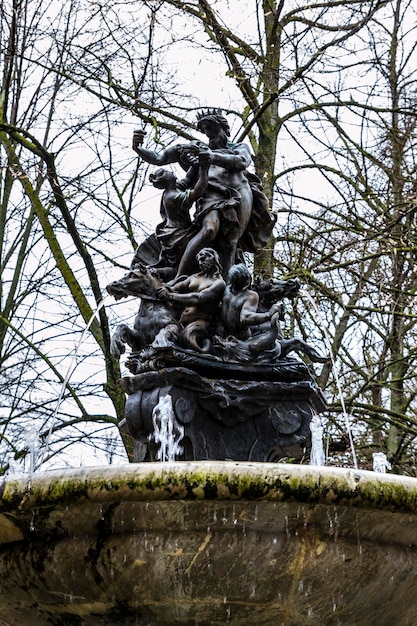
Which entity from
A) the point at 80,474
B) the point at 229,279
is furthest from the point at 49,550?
the point at 229,279

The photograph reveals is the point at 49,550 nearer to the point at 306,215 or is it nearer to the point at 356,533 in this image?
the point at 356,533

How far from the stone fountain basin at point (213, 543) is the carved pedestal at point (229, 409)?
2085 mm

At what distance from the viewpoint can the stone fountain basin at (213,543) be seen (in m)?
3.81

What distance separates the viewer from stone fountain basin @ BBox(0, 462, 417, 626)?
→ 3.81 metres

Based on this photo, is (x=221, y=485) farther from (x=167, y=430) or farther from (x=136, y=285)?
(x=136, y=285)

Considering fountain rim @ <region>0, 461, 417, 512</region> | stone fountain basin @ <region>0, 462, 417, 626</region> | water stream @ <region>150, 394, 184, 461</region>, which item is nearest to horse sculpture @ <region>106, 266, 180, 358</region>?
water stream @ <region>150, 394, 184, 461</region>

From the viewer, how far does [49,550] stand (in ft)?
13.5

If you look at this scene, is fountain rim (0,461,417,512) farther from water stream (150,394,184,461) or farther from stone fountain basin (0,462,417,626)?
water stream (150,394,184,461)

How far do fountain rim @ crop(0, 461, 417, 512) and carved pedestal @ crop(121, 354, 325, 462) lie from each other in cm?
227

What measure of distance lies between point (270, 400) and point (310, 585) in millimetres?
2384

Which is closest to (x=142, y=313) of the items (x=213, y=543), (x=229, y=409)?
(x=229, y=409)

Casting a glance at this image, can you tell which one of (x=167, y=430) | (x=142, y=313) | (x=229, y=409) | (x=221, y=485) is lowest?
(x=221, y=485)

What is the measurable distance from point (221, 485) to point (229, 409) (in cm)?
251

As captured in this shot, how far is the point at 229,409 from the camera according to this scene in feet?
20.6
